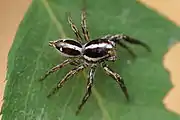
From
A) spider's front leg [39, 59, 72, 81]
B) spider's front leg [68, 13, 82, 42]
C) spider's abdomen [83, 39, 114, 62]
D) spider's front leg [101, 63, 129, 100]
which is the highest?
spider's front leg [68, 13, 82, 42]

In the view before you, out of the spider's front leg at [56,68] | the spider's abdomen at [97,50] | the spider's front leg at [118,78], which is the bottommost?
the spider's front leg at [118,78]

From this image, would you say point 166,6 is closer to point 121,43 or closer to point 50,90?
point 121,43

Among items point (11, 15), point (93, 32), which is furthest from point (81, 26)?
point (11, 15)

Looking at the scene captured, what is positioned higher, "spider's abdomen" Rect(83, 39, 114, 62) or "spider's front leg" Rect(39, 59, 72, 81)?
"spider's abdomen" Rect(83, 39, 114, 62)

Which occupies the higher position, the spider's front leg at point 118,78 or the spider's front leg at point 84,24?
the spider's front leg at point 84,24

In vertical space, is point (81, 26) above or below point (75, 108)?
above
